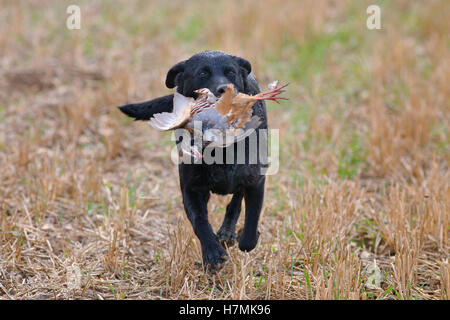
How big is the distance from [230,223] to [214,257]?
64 cm

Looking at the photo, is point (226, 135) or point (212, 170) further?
point (212, 170)

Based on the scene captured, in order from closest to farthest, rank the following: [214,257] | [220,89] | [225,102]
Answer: [225,102] < [220,89] < [214,257]

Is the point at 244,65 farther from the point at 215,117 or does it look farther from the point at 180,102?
the point at 215,117

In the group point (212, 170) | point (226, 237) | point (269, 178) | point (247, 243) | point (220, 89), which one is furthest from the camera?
point (269, 178)

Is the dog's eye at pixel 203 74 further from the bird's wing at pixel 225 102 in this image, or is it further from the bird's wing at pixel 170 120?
the bird's wing at pixel 225 102

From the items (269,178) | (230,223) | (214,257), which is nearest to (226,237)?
(230,223)

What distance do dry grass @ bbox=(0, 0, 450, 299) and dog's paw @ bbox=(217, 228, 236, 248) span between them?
7 cm

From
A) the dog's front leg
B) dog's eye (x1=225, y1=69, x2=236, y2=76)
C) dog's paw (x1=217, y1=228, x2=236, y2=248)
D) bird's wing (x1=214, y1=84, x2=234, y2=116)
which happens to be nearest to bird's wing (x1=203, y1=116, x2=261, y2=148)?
bird's wing (x1=214, y1=84, x2=234, y2=116)

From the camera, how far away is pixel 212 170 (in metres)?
3.59

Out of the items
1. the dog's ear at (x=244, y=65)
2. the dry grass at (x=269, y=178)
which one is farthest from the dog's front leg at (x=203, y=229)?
the dog's ear at (x=244, y=65)

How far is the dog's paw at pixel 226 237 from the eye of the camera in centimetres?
401

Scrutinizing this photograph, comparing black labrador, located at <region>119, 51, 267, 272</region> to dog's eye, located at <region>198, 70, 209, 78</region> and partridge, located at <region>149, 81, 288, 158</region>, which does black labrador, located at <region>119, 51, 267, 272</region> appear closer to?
dog's eye, located at <region>198, 70, 209, 78</region>

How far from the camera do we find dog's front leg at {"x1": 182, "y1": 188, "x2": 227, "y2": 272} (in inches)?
137

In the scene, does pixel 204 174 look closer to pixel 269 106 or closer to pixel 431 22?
pixel 269 106
